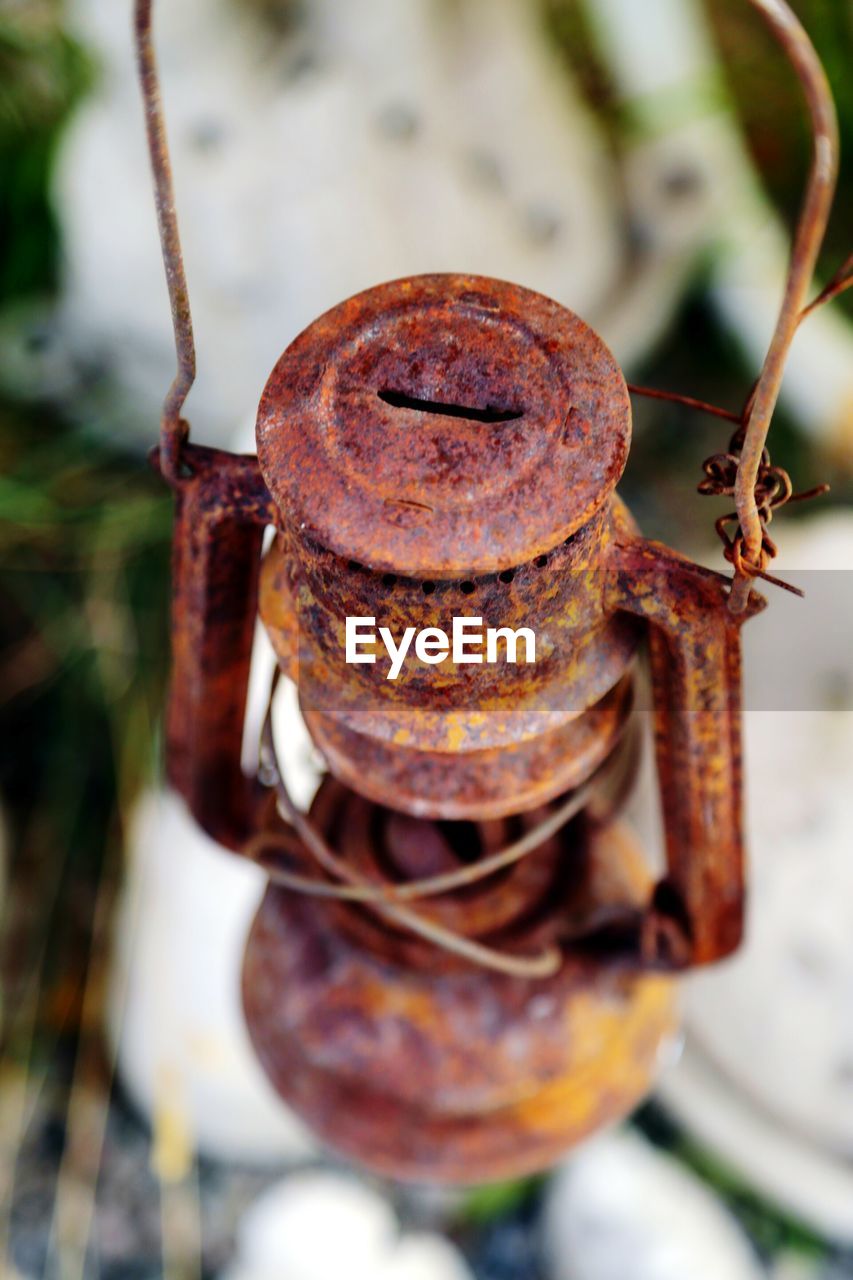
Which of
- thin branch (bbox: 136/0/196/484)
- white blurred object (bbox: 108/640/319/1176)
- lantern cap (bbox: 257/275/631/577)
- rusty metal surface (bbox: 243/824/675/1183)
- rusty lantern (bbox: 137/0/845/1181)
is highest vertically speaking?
thin branch (bbox: 136/0/196/484)

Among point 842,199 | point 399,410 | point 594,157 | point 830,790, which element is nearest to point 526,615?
point 399,410

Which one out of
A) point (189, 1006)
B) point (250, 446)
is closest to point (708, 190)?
point (250, 446)

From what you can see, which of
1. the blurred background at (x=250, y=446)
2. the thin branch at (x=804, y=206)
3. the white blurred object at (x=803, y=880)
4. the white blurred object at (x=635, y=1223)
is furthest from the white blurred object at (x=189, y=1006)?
the thin branch at (x=804, y=206)

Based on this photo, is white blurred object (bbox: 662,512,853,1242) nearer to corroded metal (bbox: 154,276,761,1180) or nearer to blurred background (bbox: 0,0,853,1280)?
blurred background (bbox: 0,0,853,1280)

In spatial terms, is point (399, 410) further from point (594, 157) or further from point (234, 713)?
point (594, 157)

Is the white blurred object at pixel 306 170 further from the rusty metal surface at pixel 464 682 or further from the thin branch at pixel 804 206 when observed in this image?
the thin branch at pixel 804 206

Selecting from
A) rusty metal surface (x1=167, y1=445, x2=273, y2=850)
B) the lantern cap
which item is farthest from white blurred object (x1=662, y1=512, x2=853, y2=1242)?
the lantern cap

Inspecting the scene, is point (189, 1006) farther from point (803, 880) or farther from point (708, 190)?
point (708, 190)
